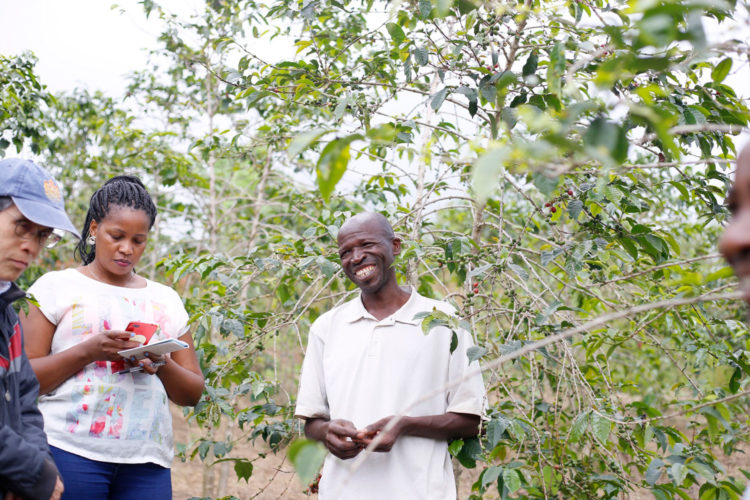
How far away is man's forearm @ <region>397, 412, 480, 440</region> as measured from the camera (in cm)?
188

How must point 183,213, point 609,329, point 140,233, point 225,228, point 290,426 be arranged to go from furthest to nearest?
point 225,228, point 183,213, point 290,426, point 609,329, point 140,233

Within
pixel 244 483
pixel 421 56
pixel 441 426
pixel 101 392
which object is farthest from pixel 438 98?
pixel 244 483

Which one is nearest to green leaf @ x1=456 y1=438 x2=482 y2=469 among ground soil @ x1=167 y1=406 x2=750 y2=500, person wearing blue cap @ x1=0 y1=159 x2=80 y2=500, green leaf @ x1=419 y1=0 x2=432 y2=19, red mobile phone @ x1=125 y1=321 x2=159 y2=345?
red mobile phone @ x1=125 y1=321 x2=159 y2=345

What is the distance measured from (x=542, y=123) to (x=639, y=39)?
0.54ft

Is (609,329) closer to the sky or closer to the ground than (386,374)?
closer to the sky

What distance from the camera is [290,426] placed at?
2.68 meters

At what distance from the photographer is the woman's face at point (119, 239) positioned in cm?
202

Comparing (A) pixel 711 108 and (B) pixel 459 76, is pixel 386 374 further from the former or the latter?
(A) pixel 711 108

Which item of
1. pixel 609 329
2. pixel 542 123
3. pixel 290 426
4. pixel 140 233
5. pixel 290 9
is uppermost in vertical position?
pixel 290 9

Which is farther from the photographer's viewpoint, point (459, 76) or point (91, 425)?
point (459, 76)

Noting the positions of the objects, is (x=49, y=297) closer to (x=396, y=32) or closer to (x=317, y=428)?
(x=317, y=428)

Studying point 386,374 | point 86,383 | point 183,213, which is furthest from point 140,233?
point 183,213

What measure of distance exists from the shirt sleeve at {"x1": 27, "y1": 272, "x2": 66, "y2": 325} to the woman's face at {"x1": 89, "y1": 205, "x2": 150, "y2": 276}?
0.49 feet

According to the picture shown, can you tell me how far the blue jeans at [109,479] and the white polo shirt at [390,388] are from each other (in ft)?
1.55
